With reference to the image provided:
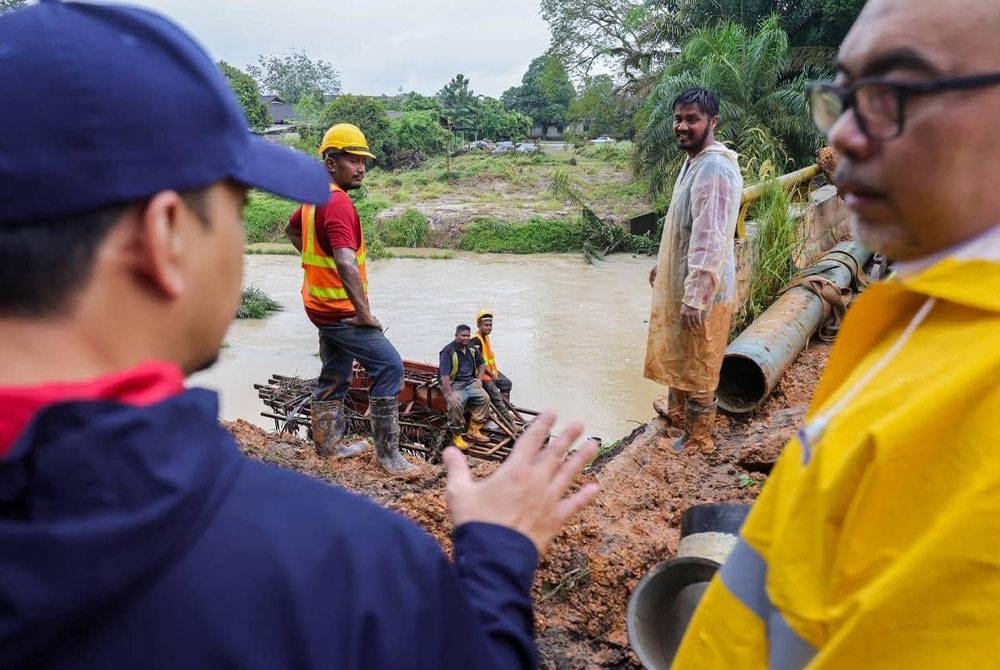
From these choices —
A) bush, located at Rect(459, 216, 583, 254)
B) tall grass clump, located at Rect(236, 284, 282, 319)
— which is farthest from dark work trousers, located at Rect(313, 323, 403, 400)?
bush, located at Rect(459, 216, 583, 254)

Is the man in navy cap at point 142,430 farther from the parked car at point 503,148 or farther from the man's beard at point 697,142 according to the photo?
the parked car at point 503,148

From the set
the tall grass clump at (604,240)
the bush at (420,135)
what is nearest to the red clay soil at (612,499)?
the tall grass clump at (604,240)

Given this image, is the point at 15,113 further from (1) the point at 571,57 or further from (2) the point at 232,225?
(1) the point at 571,57

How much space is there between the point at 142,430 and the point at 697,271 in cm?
392

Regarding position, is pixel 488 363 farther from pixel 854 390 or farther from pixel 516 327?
pixel 516 327

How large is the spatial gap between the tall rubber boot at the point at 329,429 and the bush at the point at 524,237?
65.5 ft

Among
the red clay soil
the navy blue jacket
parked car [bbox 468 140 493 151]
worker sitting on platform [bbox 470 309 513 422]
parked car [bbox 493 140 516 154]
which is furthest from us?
parked car [bbox 468 140 493 151]

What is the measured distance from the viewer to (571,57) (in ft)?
104

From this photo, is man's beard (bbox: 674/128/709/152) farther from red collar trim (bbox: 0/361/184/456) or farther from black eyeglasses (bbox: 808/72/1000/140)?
red collar trim (bbox: 0/361/184/456)

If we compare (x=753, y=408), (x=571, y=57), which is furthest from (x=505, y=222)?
(x=753, y=408)

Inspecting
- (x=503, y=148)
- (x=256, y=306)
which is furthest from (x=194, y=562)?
(x=503, y=148)

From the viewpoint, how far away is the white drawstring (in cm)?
99

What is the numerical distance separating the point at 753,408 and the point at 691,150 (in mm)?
2055

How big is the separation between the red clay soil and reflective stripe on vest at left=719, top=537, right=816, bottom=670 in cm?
179
